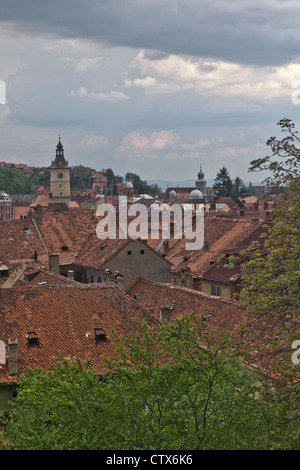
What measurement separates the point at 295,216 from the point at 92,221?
46.4m

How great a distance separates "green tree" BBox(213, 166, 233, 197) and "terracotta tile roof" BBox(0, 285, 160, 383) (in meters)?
132

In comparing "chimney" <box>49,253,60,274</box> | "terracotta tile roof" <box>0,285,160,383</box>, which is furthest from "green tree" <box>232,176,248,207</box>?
"terracotta tile roof" <box>0,285,160,383</box>

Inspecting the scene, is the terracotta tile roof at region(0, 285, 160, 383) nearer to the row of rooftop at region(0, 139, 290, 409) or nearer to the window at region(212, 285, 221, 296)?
the row of rooftop at region(0, 139, 290, 409)

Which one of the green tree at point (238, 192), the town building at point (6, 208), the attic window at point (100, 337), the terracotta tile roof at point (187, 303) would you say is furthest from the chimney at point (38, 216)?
the town building at point (6, 208)

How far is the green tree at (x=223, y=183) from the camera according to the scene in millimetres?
163250

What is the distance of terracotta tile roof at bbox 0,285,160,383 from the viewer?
28.4 meters

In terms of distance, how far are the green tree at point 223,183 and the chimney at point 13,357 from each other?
138 m

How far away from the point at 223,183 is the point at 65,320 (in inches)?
5373

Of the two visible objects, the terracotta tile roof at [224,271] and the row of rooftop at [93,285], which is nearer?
the row of rooftop at [93,285]

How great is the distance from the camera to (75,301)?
31484 millimetres

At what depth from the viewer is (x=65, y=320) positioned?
30328mm

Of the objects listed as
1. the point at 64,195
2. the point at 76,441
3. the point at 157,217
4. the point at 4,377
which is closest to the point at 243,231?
the point at 157,217

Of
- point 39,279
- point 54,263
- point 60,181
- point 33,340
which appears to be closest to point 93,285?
point 33,340
